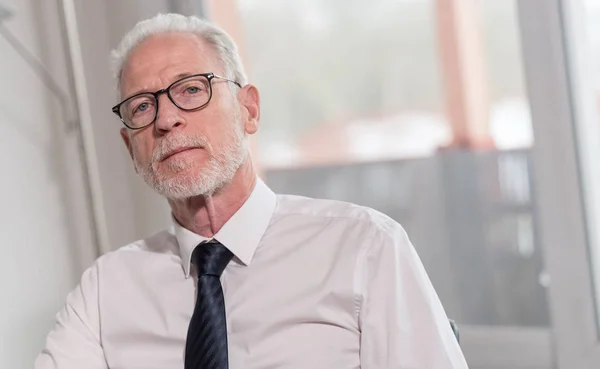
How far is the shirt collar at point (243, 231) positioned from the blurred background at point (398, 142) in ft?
→ 2.08

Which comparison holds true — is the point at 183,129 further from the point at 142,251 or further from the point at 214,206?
the point at 142,251

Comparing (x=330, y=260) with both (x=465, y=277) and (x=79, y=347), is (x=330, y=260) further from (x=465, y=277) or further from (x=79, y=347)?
(x=465, y=277)

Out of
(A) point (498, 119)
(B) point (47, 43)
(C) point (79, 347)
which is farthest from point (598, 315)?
(B) point (47, 43)

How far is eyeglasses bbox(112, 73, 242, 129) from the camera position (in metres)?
1.38

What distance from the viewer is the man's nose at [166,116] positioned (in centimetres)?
135

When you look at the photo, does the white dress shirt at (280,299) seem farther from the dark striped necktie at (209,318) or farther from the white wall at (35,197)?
the white wall at (35,197)

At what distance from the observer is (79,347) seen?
1.44 m

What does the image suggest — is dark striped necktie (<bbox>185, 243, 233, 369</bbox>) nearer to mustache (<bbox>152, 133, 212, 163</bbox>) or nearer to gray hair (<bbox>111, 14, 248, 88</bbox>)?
mustache (<bbox>152, 133, 212, 163</bbox>)

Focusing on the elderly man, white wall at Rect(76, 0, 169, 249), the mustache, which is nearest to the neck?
the elderly man

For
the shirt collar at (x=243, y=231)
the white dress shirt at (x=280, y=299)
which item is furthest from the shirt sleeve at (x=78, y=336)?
the shirt collar at (x=243, y=231)

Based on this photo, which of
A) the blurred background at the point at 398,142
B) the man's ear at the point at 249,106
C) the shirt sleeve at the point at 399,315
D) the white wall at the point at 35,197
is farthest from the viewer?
the white wall at the point at 35,197

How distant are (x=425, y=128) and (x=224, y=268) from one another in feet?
2.75

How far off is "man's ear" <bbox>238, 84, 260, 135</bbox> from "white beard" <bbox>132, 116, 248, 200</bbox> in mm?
72

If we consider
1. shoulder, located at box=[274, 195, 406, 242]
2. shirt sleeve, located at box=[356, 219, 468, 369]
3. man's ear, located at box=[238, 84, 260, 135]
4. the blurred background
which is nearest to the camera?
shirt sleeve, located at box=[356, 219, 468, 369]
